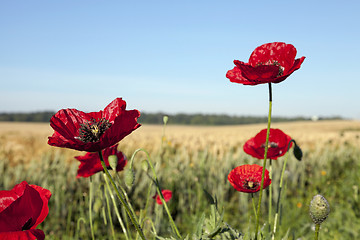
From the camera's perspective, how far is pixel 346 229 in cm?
289

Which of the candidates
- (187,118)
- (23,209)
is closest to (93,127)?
(23,209)

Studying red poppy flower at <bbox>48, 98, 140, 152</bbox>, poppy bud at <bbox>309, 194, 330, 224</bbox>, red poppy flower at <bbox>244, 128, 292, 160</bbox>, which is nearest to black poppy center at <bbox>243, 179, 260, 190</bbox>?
red poppy flower at <bbox>244, 128, 292, 160</bbox>

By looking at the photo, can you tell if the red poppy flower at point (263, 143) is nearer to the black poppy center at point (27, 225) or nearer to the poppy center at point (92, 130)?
the poppy center at point (92, 130)

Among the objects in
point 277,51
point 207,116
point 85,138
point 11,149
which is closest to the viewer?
point 85,138

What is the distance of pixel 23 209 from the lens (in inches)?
37.1

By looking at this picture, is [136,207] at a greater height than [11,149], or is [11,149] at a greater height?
[11,149]

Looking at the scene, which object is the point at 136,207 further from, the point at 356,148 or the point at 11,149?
the point at 356,148

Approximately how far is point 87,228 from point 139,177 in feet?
3.37

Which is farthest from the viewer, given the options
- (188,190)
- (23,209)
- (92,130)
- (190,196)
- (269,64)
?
(190,196)

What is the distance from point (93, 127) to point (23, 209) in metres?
0.30

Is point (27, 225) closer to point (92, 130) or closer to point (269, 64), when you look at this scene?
point (92, 130)

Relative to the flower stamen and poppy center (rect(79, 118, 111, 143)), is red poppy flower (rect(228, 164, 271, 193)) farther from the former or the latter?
poppy center (rect(79, 118, 111, 143))

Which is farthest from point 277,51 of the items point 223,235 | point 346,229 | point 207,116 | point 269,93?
point 207,116

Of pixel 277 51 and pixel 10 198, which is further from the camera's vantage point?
pixel 277 51
